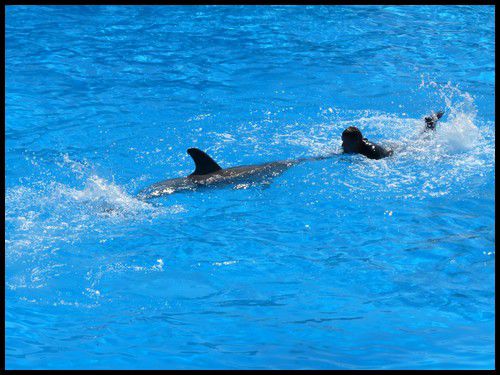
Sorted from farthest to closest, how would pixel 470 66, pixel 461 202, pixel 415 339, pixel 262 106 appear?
pixel 470 66
pixel 262 106
pixel 461 202
pixel 415 339

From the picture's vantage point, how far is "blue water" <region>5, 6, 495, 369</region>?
4.23 metres

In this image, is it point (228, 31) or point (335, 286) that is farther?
point (228, 31)

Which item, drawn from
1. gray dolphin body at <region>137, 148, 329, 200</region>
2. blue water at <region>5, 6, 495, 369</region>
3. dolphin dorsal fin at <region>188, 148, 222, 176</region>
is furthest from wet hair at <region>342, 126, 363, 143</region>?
dolphin dorsal fin at <region>188, 148, 222, 176</region>

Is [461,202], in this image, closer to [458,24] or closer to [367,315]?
[367,315]

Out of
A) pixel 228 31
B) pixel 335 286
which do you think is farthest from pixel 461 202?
pixel 228 31

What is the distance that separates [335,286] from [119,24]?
25.1ft

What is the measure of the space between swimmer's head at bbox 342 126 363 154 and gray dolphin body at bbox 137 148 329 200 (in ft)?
2.50

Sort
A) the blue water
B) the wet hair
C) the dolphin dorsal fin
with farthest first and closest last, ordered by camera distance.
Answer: the wet hair
the dolphin dorsal fin
the blue water

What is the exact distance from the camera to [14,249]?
5.24m

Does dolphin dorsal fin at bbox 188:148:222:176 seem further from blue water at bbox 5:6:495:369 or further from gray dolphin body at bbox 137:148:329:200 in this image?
blue water at bbox 5:6:495:369

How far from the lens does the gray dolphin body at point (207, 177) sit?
5.94m

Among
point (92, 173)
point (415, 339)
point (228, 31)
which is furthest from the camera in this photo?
point (228, 31)

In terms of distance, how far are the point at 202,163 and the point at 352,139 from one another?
151cm

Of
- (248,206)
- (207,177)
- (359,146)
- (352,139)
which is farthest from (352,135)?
(207,177)
